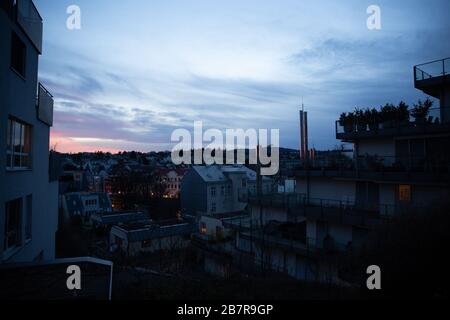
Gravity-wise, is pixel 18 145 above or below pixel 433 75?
below

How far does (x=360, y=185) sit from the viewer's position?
15148mm

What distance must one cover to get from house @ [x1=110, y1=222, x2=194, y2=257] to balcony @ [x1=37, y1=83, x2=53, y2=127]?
14.4 metres

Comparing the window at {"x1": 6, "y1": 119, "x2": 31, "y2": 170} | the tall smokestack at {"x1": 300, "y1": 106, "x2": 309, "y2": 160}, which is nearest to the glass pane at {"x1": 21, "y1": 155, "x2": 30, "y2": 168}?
the window at {"x1": 6, "y1": 119, "x2": 31, "y2": 170}

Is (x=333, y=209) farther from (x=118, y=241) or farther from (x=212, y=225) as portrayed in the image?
(x=118, y=241)

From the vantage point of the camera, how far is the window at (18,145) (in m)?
7.29

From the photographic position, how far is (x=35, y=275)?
608 cm

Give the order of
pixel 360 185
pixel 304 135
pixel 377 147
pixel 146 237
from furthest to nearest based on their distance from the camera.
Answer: pixel 146 237 < pixel 304 135 < pixel 377 147 < pixel 360 185

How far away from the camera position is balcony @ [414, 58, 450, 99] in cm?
1345

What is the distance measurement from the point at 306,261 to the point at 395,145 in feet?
25.2

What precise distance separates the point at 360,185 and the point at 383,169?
202 centimetres

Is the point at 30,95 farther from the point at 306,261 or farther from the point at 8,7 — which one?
the point at 306,261

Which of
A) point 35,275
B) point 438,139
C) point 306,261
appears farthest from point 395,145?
point 35,275

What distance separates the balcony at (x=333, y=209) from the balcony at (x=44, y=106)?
1276 centimetres

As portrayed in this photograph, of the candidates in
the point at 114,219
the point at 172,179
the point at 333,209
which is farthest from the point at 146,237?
the point at 172,179
